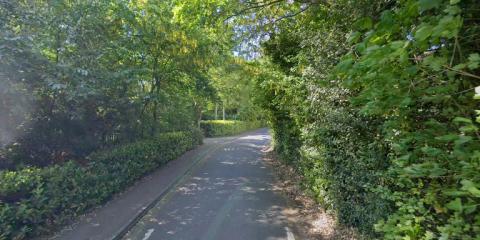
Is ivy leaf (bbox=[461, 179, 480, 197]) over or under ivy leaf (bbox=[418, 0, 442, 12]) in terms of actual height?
under

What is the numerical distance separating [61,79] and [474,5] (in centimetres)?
812

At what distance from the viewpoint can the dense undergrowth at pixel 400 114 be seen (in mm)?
1922

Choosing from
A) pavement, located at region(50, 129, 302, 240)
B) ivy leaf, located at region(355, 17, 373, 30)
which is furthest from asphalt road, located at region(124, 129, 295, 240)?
ivy leaf, located at region(355, 17, 373, 30)

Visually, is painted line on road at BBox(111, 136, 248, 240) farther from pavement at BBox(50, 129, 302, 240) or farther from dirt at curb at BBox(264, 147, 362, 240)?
dirt at curb at BBox(264, 147, 362, 240)

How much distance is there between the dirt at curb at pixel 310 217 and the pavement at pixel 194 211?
23cm

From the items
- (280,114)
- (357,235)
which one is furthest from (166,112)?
(357,235)

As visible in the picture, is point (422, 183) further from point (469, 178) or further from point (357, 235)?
point (357, 235)

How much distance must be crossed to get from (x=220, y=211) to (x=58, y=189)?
382cm

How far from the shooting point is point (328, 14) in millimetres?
5539

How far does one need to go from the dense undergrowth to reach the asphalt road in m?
1.61

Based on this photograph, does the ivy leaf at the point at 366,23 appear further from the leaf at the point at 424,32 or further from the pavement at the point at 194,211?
the pavement at the point at 194,211

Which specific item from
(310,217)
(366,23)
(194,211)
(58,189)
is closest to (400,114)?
(366,23)

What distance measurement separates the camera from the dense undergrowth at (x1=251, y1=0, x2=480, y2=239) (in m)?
1.92

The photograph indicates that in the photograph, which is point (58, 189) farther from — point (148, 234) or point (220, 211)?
point (220, 211)
